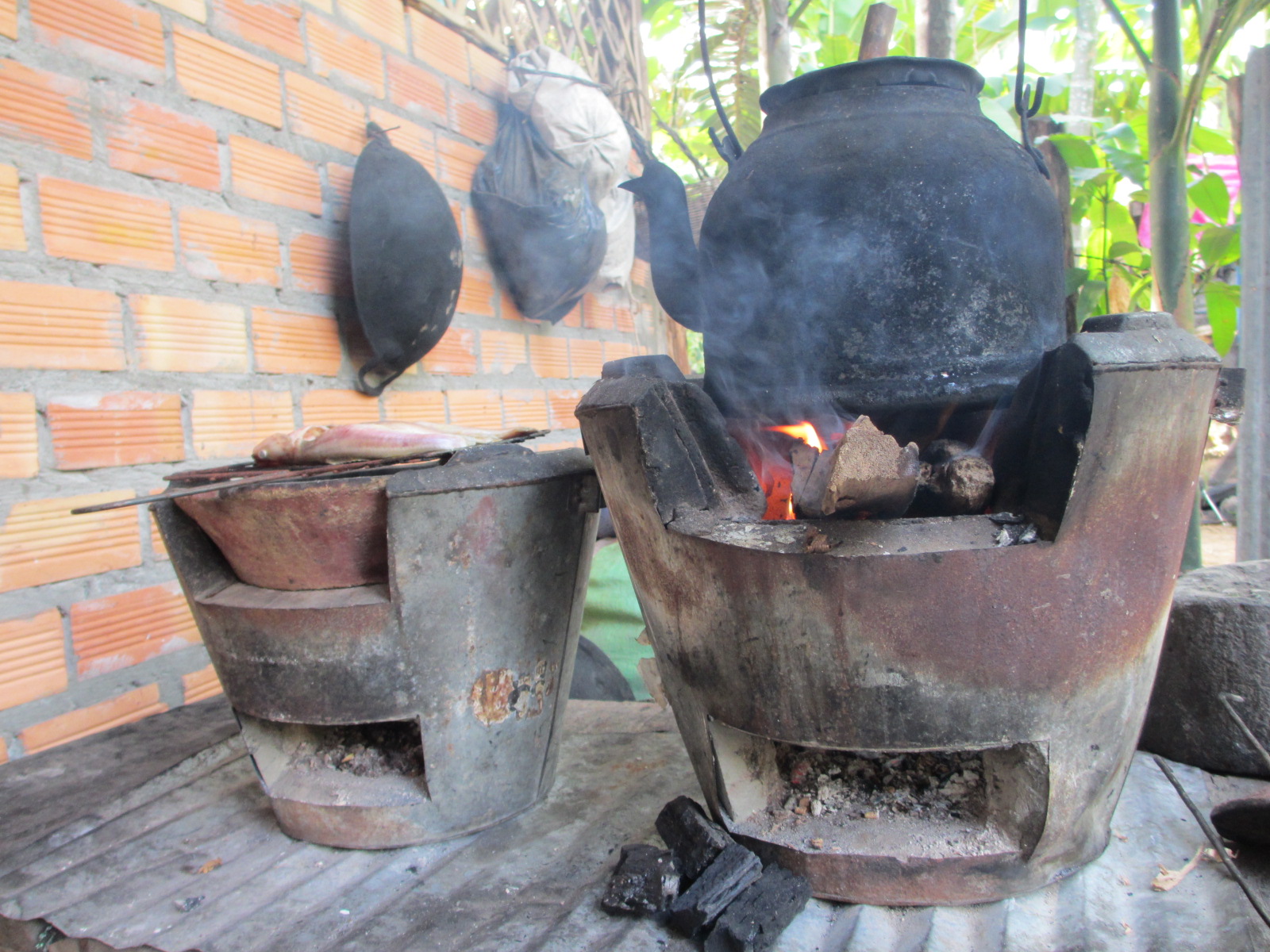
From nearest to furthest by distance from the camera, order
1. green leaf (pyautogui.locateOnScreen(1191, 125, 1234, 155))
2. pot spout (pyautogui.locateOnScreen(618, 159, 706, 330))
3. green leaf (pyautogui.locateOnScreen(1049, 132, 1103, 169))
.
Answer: pot spout (pyautogui.locateOnScreen(618, 159, 706, 330))
green leaf (pyautogui.locateOnScreen(1049, 132, 1103, 169))
green leaf (pyautogui.locateOnScreen(1191, 125, 1234, 155))

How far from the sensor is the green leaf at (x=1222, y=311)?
3672 millimetres

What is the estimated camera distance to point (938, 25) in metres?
2.56

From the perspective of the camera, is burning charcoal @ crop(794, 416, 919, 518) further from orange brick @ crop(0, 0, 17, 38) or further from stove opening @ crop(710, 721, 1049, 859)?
orange brick @ crop(0, 0, 17, 38)

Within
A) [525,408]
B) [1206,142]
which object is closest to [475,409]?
[525,408]

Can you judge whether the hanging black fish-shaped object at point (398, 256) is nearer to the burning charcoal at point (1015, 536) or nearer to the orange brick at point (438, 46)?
the orange brick at point (438, 46)

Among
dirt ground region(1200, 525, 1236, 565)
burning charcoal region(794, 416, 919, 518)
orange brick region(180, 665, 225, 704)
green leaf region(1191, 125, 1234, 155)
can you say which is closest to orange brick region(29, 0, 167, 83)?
orange brick region(180, 665, 225, 704)

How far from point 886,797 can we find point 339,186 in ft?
8.47

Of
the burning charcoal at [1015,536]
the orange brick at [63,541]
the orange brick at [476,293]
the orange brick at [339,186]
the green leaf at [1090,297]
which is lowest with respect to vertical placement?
the orange brick at [63,541]

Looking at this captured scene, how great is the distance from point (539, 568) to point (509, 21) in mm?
2981

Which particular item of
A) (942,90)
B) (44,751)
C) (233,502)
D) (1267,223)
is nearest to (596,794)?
(233,502)

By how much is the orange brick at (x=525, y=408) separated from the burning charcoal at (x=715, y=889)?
2453mm

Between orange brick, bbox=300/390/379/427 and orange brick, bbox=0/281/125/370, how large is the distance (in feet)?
1.99

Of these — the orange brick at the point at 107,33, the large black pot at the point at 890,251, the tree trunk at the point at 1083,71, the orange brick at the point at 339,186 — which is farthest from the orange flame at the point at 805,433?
the tree trunk at the point at 1083,71

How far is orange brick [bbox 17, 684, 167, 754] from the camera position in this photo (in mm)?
2109
